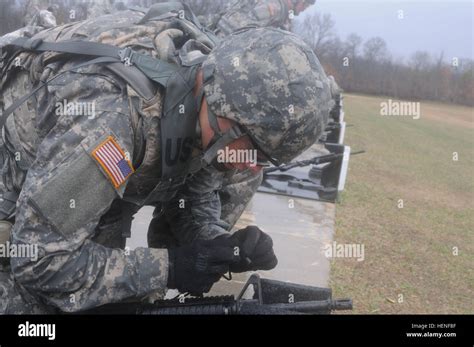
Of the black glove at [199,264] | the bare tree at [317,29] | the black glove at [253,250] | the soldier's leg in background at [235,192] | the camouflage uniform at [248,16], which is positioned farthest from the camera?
the bare tree at [317,29]

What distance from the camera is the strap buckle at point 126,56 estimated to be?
2.05m

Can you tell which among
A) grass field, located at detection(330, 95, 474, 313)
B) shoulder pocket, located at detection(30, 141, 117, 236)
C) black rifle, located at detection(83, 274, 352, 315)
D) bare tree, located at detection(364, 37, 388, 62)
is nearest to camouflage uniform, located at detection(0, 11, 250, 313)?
shoulder pocket, located at detection(30, 141, 117, 236)

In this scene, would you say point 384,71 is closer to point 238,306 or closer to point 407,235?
point 407,235

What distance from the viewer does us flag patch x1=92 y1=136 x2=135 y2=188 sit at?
6.23 feet

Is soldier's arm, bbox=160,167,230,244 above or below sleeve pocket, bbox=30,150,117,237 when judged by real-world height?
below

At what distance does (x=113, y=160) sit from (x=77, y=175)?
138mm

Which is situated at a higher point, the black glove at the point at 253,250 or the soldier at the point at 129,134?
the soldier at the point at 129,134

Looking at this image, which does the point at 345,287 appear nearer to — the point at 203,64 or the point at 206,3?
the point at 203,64

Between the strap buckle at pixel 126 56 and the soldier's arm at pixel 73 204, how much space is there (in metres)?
0.10

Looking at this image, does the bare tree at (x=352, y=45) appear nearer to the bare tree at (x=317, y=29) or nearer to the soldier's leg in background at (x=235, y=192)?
the bare tree at (x=317, y=29)

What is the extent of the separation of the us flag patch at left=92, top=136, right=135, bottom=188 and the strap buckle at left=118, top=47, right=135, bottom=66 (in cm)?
32

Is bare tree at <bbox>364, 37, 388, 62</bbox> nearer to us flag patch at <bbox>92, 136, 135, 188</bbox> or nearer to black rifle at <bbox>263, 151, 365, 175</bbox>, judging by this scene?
black rifle at <bbox>263, 151, 365, 175</bbox>

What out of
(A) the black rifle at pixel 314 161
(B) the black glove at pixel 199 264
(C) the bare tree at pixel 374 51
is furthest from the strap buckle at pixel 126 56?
(C) the bare tree at pixel 374 51
